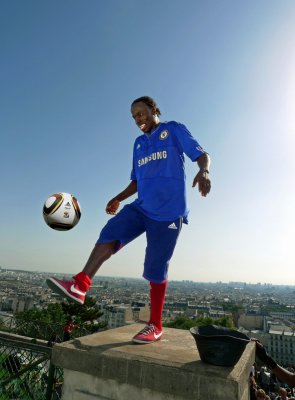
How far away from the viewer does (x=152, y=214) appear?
3365 millimetres

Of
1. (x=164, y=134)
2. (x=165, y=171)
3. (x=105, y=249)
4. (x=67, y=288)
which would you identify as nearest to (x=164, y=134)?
(x=164, y=134)

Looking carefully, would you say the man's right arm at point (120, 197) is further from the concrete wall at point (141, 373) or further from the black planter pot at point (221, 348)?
the black planter pot at point (221, 348)

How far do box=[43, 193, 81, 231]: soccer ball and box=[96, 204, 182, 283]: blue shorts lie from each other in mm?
1096

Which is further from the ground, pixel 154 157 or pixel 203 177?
pixel 154 157

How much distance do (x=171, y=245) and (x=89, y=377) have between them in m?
1.42

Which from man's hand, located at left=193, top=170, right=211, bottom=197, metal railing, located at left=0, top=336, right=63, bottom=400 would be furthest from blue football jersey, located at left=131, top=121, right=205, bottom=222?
metal railing, located at left=0, top=336, right=63, bottom=400

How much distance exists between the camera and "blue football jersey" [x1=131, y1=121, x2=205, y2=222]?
335 centimetres

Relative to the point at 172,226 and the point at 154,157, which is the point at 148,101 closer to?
the point at 154,157

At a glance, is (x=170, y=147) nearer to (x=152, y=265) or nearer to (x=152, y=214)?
(x=152, y=214)

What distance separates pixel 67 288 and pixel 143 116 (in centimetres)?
216

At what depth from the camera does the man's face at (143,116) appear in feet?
12.4

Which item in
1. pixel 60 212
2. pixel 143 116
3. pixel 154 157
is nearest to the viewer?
pixel 154 157

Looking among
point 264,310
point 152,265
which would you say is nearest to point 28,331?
point 152,265

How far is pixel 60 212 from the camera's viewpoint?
169 inches
